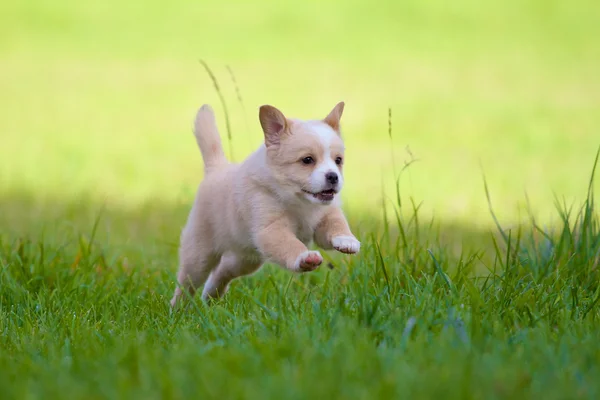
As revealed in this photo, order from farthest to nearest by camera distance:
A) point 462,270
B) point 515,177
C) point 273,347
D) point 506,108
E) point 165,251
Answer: point 506,108, point 515,177, point 165,251, point 462,270, point 273,347

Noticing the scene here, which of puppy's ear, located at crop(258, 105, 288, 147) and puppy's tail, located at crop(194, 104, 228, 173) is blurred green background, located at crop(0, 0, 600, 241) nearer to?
puppy's tail, located at crop(194, 104, 228, 173)

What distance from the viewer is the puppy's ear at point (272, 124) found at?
387 cm

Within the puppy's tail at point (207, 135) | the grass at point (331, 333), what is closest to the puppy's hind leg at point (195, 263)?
the grass at point (331, 333)

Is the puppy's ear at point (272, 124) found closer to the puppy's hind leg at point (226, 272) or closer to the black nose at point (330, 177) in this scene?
the black nose at point (330, 177)

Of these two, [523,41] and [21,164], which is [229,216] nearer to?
[21,164]

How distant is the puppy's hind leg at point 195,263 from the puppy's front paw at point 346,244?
914 millimetres

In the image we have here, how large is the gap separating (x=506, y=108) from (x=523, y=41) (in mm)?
3908

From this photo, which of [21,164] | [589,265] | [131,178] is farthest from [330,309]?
[21,164]

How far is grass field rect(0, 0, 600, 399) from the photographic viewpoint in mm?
2740

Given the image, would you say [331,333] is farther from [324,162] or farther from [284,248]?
[324,162]

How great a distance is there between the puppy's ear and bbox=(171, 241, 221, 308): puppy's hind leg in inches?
30.3

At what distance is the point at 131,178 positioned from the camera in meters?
9.39

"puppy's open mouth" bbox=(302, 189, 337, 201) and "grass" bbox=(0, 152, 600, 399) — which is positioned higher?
"puppy's open mouth" bbox=(302, 189, 337, 201)

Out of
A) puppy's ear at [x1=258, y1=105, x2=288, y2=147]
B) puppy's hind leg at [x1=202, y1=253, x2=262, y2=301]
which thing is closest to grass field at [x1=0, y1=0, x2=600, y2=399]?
puppy's hind leg at [x1=202, y1=253, x2=262, y2=301]
